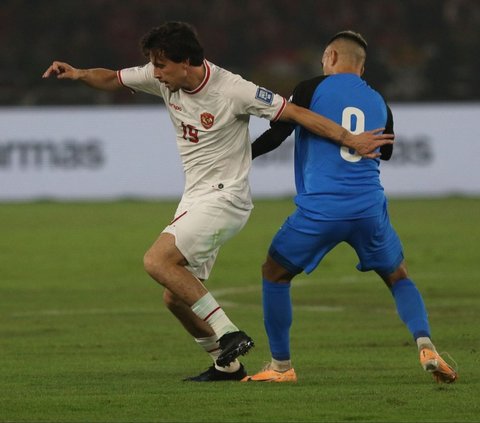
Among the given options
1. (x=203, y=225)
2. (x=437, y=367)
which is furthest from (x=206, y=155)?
(x=437, y=367)

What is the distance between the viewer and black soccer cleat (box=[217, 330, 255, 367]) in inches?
295

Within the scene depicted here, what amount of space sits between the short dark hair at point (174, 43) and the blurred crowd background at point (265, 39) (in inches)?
718

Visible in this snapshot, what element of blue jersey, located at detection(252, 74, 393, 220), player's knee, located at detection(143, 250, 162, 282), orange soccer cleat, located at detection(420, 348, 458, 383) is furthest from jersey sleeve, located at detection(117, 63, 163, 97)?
orange soccer cleat, located at detection(420, 348, 458, 383)

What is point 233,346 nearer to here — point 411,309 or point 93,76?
point 411,309

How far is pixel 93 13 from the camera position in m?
28.6

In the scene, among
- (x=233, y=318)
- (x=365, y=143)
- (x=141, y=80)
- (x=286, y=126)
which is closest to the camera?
(x=365, y=143)

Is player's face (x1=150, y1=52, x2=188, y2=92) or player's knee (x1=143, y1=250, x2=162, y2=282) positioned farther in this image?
player's face (x1=150, y1=52, x2=188, y2=92)

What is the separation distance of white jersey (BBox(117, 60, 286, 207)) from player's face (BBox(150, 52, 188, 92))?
9 cm

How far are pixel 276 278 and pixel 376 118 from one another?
3.44 ft

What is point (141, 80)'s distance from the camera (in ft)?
26.9

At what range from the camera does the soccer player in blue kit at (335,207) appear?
25.1ft

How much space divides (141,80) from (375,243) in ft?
5.55

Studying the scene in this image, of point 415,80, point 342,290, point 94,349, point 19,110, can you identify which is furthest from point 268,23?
point 94,349

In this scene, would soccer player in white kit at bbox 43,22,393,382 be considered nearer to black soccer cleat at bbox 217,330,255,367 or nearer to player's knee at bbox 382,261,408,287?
black soccer cleat at bbox 217,330,255,367
